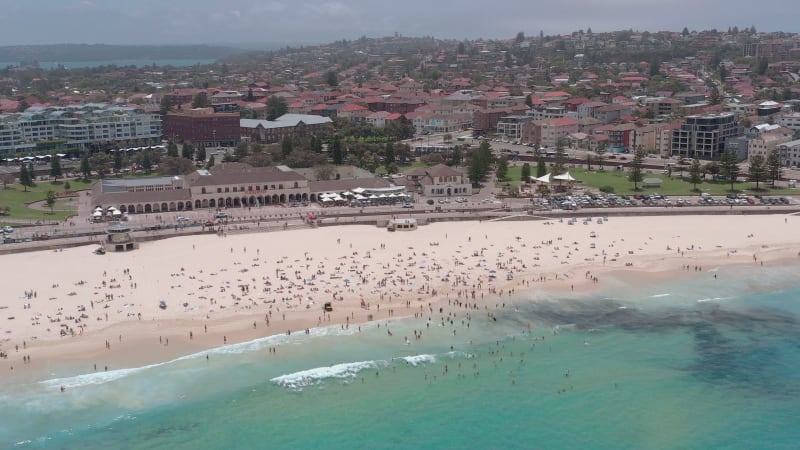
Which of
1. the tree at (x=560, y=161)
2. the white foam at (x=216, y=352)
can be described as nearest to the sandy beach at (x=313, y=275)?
the white foam at (x=216, y=352)

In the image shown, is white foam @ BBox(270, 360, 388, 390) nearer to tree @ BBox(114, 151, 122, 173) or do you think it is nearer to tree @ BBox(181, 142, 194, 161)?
tree @ BBox(114, 151, 122, 173)

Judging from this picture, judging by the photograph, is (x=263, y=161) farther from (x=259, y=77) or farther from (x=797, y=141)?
(x=259, y=77)

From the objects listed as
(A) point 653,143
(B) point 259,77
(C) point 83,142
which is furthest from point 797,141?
(B) point 259,77

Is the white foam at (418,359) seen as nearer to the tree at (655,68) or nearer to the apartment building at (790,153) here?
the apartment building at (790,153)

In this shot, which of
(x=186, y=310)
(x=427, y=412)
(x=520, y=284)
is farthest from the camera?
(x=520, y=284)

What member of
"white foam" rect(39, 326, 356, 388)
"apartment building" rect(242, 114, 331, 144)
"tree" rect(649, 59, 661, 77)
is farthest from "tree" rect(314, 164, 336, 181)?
"tree" rect(649, 59, 661, 77)

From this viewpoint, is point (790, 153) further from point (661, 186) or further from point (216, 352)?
point (216, 352)
